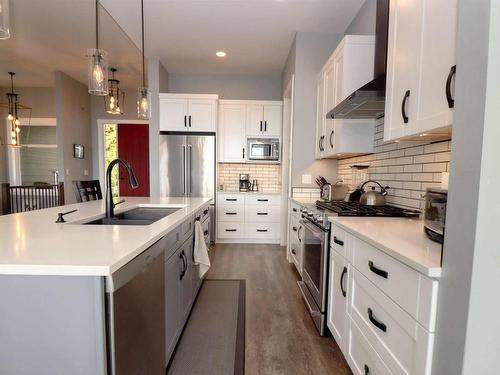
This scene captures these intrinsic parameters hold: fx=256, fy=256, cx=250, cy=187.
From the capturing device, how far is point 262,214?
420cm

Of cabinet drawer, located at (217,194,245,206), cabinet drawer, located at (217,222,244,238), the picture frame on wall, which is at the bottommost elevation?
cabinet drawer, located at (217,222,244,238)

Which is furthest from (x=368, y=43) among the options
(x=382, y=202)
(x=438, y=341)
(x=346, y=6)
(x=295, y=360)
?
(x=295, y=360)

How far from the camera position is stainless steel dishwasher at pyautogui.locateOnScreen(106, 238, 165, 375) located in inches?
32.3

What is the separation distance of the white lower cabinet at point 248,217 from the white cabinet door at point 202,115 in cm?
113

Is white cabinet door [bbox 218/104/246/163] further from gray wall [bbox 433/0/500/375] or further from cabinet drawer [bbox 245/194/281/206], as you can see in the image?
gray wall [bbox 433/0/500/375]

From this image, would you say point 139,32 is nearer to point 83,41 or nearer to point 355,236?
point 83,41

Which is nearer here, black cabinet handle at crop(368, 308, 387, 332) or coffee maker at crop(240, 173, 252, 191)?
black cabinet handle at crop(368, 308, 387, 332)

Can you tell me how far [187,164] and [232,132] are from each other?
93 centimetres

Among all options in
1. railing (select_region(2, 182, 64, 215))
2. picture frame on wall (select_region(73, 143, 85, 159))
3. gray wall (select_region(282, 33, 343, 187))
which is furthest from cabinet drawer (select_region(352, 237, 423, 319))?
picture frame on wall (select_region(73, 143, 85, 159))

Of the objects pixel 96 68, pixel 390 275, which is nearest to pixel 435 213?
pixel 390 275

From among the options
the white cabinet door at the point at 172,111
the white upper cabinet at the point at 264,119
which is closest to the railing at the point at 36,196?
the white cabinet door at the point at 172,111

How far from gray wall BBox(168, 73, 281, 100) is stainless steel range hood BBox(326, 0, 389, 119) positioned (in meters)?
2.69

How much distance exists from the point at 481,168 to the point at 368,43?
2.08m

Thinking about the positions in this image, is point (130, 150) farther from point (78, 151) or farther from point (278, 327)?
point (278, 327)
